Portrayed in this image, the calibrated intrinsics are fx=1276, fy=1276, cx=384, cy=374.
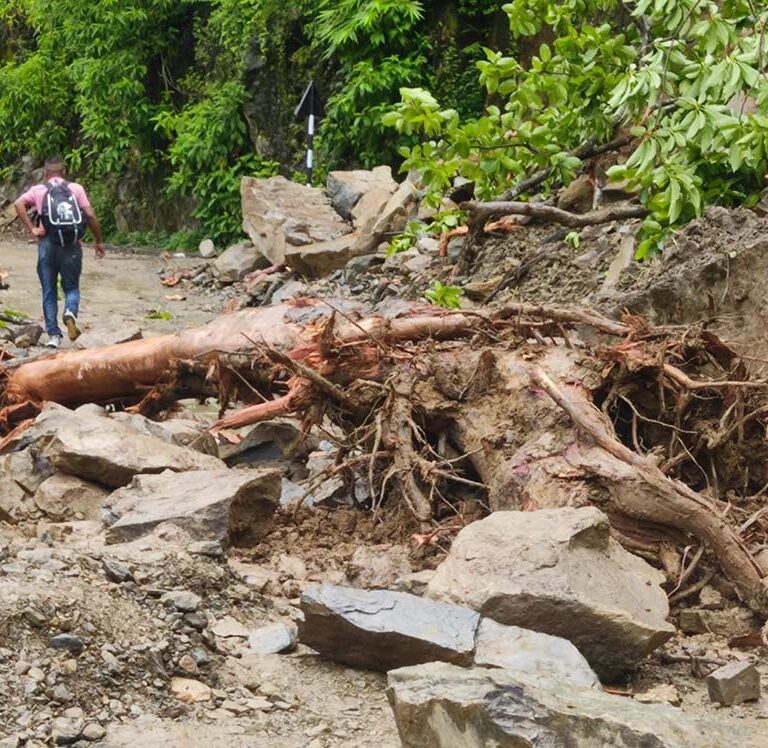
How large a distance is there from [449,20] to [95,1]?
25.4 ft

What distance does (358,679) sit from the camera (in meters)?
3.80

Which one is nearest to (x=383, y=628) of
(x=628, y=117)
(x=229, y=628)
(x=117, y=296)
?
(x=229, y=628)

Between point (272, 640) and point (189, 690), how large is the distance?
48 centimetres

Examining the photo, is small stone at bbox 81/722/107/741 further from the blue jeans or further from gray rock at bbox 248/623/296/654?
the blue jeans

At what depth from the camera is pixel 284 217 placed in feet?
51.1

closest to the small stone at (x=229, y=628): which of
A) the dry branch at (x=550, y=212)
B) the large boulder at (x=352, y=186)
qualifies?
the dry branch at (x=550, y=212)

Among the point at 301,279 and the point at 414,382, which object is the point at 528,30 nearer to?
the point at 414,382

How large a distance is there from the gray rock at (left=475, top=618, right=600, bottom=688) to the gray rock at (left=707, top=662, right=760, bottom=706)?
0.46 metres

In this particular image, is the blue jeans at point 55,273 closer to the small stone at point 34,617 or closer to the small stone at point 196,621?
the small stone at point 196,621

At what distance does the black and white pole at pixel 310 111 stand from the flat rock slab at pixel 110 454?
41.1 ft

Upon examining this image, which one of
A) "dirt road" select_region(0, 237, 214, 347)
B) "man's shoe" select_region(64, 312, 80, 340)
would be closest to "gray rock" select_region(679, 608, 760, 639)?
"dirt road" select_region(0, 237, 214, 347)

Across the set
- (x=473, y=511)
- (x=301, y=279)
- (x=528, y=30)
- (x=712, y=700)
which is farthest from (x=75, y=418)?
(x=301, y=279)

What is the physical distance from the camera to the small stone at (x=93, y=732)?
Result: 3161 millimetres

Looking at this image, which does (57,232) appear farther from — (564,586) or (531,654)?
(531,654)
